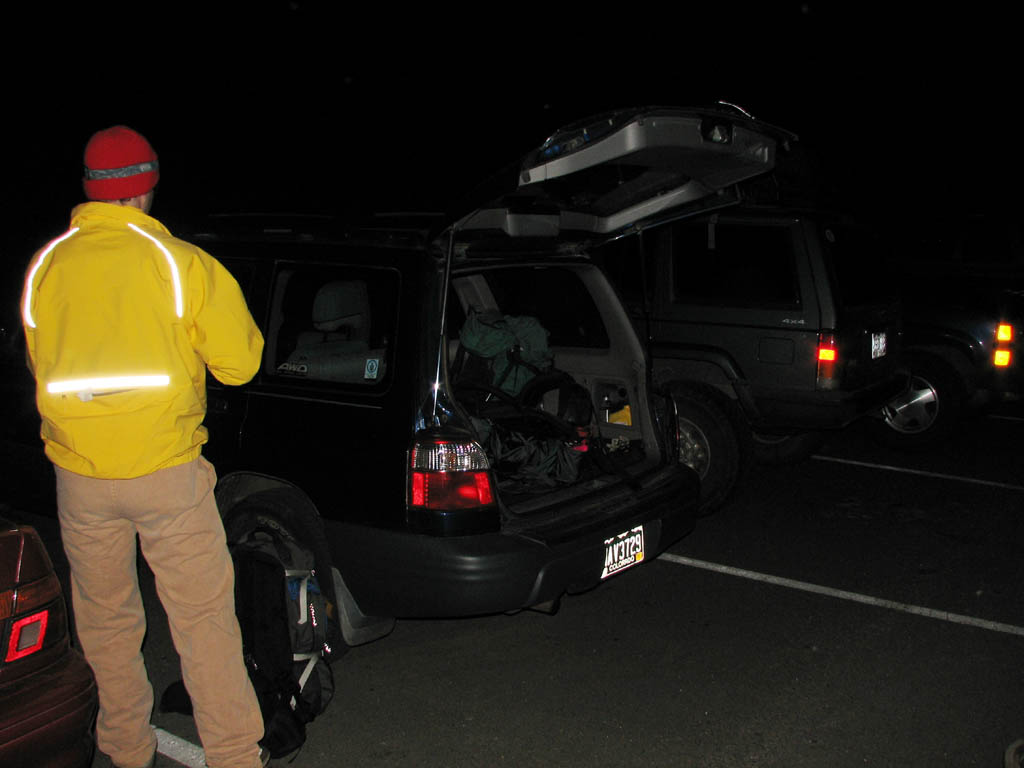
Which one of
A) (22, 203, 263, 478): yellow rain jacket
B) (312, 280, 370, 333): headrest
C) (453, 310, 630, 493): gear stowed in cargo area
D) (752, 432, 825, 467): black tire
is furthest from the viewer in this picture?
(752, 432, 825, 467): black tire

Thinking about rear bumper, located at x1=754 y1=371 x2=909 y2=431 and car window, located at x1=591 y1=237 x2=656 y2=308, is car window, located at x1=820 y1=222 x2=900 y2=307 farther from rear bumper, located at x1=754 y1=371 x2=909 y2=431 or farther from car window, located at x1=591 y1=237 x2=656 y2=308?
car window, located at x1=591 y1=237 x2=656 y2=308

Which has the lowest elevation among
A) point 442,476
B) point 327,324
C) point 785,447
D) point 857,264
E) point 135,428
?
point 785,447

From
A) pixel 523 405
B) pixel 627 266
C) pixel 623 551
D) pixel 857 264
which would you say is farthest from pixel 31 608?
pixel 857 264

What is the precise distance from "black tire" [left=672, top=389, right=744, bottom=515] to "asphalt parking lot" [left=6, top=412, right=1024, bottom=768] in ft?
0.74

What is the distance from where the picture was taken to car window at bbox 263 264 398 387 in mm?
3801

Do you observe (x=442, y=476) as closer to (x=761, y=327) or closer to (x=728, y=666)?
(x=728, y=666)

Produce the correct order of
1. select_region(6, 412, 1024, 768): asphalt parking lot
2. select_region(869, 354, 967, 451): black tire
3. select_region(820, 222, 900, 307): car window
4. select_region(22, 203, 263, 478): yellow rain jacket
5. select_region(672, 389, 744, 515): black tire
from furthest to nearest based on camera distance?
select_region(869, 354, 967, 451): black tire < select_region(820, 222, 900, 307): car window < select_region(672, 389, 744, 515): black tire < select_region(6, 412, 1024, 768): asphalt parking lot < select_region(22, 203, 263, 478): yellow rain jacket

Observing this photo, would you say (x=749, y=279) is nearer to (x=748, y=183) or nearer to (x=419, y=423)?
(x=748, y=183)

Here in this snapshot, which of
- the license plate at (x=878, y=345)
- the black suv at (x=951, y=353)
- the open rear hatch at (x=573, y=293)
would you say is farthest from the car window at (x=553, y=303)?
the black suv at (x=951, y=353)

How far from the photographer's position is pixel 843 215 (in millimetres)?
6379

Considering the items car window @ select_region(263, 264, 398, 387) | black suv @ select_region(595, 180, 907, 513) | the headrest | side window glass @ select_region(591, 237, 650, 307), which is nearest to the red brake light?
car window @ select_region(263, 264, 398, 387)

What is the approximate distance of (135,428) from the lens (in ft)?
8.97

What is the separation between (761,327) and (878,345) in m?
0.94

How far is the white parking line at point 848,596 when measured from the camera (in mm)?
4492
